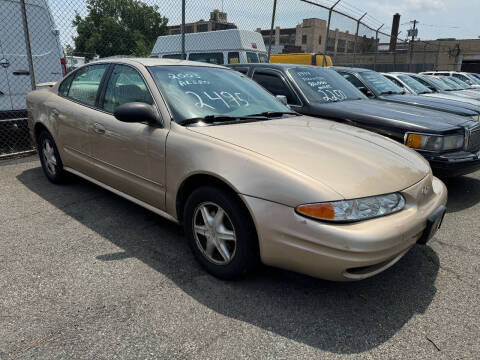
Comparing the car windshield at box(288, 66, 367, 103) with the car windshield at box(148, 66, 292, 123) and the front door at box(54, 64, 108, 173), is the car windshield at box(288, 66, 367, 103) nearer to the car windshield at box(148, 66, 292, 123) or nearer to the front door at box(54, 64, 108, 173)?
the car windshield at box(148, 66, 292, 123)

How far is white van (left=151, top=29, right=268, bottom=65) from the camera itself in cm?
1151

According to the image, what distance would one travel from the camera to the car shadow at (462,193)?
4359mm

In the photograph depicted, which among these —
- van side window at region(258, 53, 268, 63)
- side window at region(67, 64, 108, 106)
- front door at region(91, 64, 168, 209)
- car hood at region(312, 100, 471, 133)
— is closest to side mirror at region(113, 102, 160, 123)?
front door at region(91, 64, 168, 209)

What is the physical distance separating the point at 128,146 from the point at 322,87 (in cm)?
→ 312

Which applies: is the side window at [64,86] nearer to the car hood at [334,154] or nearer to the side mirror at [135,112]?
the side mirror at [135,112]

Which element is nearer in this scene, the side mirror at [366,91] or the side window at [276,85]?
the side window at [276,85]

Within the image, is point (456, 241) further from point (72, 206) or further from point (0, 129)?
point (0, 129)

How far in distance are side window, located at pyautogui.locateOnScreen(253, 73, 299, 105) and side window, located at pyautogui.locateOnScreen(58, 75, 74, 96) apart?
8.08 ft

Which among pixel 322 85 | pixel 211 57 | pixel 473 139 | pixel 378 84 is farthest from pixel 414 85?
pixel 211 57

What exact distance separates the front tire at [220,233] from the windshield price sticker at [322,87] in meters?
3.06

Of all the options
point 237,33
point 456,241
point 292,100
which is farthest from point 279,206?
point 237,33

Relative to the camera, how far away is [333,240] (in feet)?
6.84

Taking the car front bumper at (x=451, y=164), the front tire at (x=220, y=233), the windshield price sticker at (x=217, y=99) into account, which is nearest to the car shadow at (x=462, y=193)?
the car front bumper at (x=451, y=164)

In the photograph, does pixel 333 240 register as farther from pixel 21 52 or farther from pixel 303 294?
pixel 21 52
